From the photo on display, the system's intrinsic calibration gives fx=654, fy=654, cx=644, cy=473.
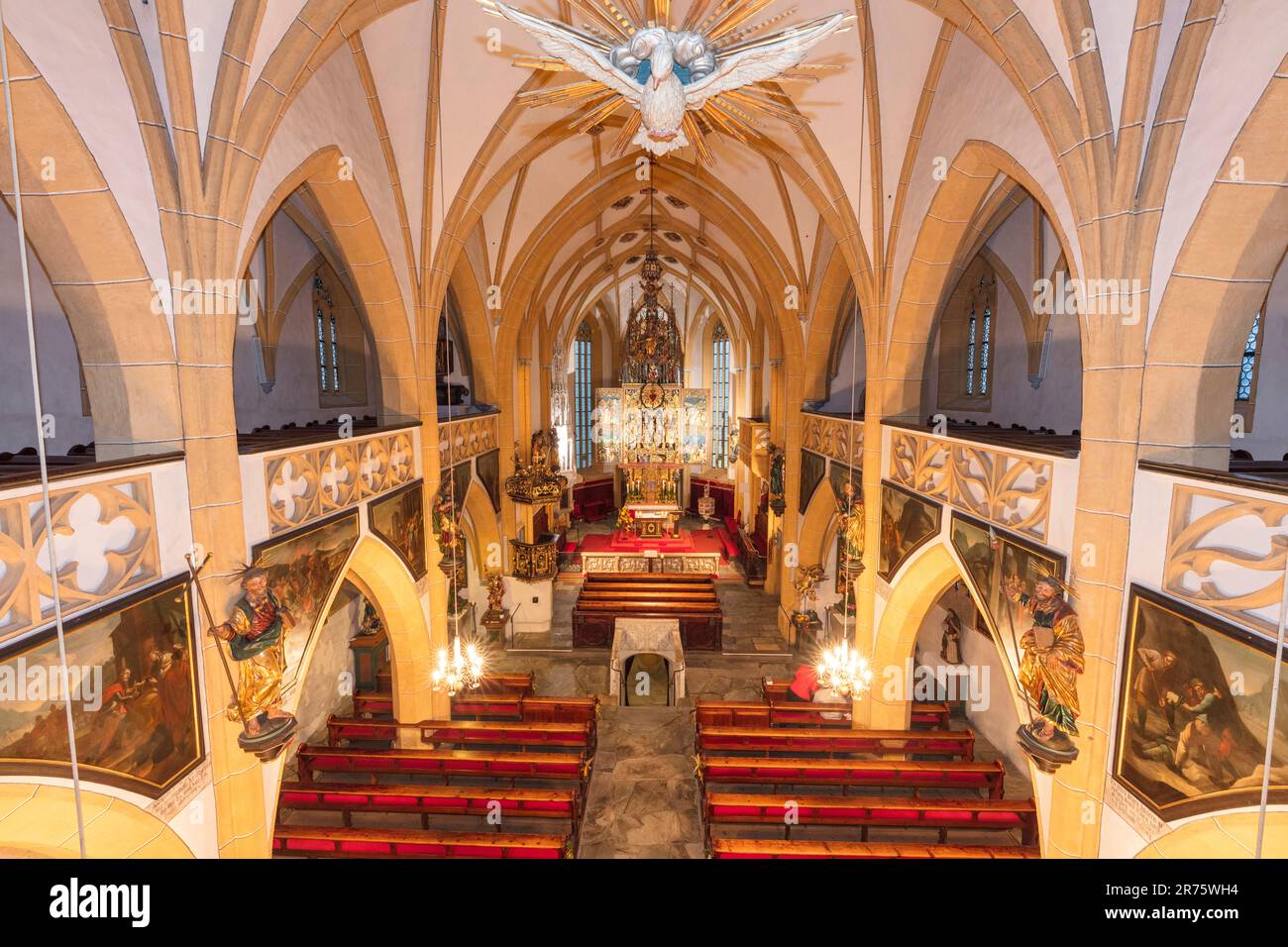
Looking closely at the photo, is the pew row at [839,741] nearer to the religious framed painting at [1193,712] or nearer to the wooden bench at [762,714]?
the wooden bench at [762,714]

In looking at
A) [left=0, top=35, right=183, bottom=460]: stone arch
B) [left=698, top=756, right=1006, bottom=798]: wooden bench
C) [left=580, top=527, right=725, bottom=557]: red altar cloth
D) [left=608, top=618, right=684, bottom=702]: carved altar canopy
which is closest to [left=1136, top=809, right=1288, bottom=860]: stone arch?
[left=698, top=756, right=1006, bottom=798]: wooden bench

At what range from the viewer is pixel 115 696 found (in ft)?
16.6

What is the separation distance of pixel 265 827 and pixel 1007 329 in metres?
14.8

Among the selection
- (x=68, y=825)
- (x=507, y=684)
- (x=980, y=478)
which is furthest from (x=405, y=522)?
(x=980, y=478)

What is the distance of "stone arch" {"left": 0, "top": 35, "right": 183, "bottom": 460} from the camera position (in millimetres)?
4957

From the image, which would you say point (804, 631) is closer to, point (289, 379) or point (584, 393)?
point (289, 379)

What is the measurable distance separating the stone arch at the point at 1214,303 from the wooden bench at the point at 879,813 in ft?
19.8

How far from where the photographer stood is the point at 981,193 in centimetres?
927

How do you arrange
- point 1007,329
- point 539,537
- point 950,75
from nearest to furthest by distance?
point 950,75
point 1007,329
point 539,537

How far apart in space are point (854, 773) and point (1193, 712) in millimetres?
5911

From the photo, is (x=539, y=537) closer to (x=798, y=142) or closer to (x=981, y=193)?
(x=798, y=142)

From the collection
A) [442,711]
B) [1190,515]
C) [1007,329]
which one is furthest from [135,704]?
[1007,329]

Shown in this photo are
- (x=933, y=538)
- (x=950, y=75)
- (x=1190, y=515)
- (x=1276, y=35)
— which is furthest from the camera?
(x=933, y=538)

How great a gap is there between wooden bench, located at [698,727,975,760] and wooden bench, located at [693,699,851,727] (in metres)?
1.00
